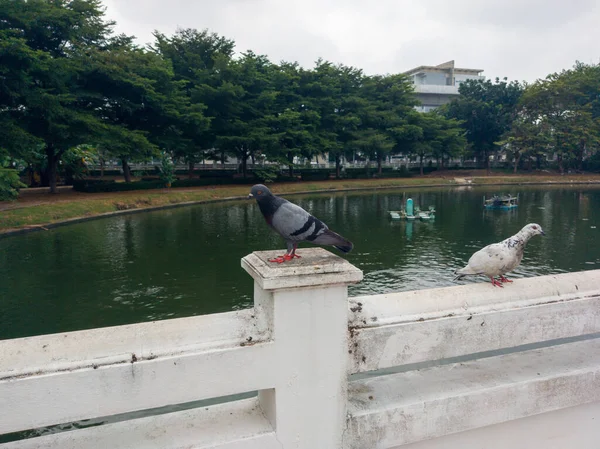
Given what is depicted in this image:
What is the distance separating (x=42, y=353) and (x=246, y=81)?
3424 centimetres

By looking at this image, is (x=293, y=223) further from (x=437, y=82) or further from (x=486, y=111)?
(x=437, y=82)

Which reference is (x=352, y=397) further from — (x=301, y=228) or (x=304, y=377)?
(x=301, y=228)

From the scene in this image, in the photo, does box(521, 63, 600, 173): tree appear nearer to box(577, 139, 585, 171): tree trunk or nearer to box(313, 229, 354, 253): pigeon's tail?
box(577, 139, 585, 171): tree trunk

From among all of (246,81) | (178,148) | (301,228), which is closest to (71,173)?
(178,148)

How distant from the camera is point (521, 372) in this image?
2.26 meters

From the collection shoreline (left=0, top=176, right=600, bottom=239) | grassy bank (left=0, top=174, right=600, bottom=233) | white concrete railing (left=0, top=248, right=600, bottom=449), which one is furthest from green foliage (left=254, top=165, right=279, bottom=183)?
white concrete railing (left=0, top=248, right=600, bottom=449)

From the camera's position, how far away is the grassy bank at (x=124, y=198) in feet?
61.8

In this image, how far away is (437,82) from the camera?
233 feet

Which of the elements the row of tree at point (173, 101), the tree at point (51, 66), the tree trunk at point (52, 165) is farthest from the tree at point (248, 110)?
the tree trunk at point (52, 165)

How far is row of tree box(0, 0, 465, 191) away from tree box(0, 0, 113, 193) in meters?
0.06

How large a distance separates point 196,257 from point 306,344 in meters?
12.1

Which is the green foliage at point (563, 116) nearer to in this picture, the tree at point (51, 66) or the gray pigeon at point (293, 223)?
the tree at point (51, 66)

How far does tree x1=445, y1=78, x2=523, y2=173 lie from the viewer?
49.1 m

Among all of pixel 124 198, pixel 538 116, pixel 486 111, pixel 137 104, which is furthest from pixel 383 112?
pixel 124 198
